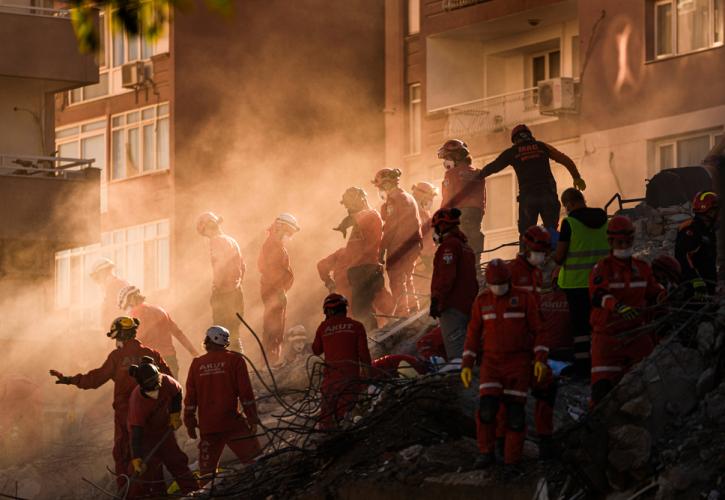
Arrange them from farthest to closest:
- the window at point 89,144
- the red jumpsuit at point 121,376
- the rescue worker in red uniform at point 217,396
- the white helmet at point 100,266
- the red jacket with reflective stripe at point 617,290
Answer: the window at point 89,144
the white helmet at point 100,266
the red jumpsuit at point 121,376
the rescue worker in red uniform at point 217,396
the red jacket with reflective stripe at point 617,290

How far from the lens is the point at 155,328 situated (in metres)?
23.9

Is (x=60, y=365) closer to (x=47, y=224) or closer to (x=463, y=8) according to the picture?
(x=47, y=224)

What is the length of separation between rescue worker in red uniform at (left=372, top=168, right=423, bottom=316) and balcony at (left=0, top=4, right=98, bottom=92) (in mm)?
12514

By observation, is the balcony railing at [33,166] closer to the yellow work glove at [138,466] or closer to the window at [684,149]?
the window at [684,149]

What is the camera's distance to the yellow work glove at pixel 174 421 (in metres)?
20.0

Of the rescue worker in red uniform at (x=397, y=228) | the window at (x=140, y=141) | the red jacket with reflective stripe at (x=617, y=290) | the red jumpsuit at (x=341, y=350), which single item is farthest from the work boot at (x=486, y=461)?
the window at (x=140, y=141)

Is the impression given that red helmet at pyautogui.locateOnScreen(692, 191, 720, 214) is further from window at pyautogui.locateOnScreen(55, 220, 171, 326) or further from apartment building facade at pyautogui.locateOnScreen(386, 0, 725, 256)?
window at pyautogui.locateOnScreen(55, 220, 171, 326)

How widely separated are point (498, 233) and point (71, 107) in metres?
11.9

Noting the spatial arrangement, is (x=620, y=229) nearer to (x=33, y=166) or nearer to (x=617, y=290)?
(x=617, y=290)

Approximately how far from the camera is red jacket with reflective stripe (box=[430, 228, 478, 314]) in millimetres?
17359

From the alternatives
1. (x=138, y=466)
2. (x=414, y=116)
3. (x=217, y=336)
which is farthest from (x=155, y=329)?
(x=414, y=116)

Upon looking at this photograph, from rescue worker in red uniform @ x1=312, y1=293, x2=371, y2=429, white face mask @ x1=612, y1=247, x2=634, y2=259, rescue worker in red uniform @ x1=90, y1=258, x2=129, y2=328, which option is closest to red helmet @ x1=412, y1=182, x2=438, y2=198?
rescue worker in red uniform @ x1=90, y1=258, x2=129, y2=328

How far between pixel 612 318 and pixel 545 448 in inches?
44.9

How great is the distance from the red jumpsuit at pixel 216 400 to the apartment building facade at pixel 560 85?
605 inches
